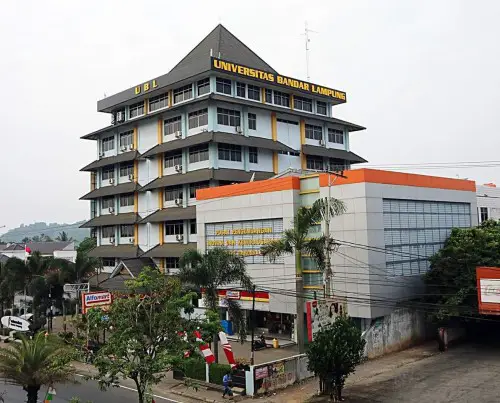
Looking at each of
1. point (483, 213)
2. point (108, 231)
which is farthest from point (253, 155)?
point (483, 213)

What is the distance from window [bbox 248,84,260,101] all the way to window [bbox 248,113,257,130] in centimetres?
237

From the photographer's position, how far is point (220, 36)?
5594 cm

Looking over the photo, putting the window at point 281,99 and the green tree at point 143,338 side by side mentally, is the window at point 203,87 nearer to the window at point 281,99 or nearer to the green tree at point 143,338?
the window at point 281,99

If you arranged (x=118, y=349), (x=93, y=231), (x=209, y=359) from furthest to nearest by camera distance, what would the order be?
(x=93, y=231)
(x=209, y=359)
(x=118, y=349)

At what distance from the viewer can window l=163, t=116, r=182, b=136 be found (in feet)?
169

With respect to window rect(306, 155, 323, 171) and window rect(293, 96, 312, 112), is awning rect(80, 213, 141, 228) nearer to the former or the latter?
window rect(306, 155, 323, 171)

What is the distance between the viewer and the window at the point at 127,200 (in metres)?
56.7

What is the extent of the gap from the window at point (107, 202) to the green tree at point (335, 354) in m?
41.4

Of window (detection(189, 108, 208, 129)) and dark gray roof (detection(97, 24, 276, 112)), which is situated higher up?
dark gray roof (detection(97, 24, 276, 112))

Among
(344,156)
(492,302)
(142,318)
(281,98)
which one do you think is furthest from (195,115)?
(142,318)

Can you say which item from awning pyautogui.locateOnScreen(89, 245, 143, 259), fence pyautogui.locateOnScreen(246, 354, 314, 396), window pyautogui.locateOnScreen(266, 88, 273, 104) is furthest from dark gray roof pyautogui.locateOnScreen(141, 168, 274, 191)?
fence pyautogui.locateOnScreen(246, 354, 314, 396)

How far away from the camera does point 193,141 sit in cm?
4709

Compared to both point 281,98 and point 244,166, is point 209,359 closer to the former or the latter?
point 244,166

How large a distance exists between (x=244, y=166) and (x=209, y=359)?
26.0m
